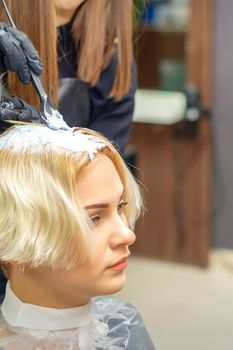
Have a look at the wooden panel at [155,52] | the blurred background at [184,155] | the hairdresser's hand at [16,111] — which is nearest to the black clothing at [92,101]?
the hairdresser's hand at [16,111]

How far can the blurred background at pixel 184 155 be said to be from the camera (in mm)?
2484

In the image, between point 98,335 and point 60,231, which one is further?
point 98,335

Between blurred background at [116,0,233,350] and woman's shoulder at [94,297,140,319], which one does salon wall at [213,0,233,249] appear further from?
woman's shoulder at [94,297,140,319]

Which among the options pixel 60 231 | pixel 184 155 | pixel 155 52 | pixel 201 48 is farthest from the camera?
pixel 155 52

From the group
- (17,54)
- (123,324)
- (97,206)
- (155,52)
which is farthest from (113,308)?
(155,52)

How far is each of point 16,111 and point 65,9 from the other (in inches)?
11.9

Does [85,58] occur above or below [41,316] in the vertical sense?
above

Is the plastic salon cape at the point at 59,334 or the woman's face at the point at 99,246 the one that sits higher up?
the woman's face at the point at 99,246

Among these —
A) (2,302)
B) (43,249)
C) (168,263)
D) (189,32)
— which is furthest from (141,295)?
(43,249)

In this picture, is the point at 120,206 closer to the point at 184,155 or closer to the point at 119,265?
the point at 119,265

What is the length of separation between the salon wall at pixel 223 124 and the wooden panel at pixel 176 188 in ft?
0.16

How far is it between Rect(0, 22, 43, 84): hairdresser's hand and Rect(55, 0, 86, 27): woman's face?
0.23 meters

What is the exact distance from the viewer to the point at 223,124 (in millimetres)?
2586

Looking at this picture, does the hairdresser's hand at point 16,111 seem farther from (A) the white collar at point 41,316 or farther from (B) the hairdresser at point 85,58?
(A) the white collar at point 41,316
